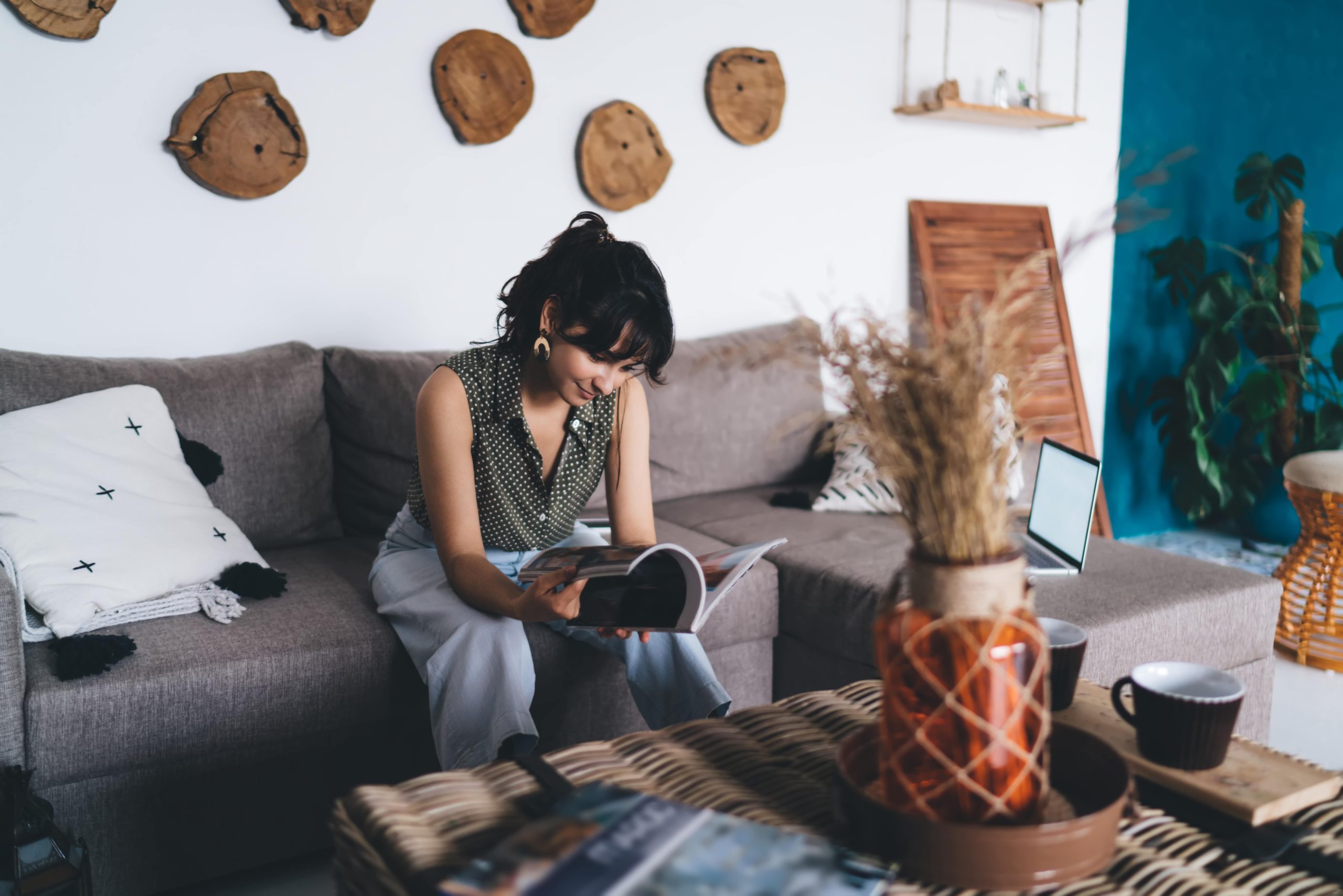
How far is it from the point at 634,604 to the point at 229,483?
1043 millimetres

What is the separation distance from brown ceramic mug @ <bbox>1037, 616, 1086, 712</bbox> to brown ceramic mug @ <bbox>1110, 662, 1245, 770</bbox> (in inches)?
2.8

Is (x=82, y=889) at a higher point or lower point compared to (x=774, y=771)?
lower

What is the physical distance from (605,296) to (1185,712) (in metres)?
0.90

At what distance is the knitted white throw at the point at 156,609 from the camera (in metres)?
1.48

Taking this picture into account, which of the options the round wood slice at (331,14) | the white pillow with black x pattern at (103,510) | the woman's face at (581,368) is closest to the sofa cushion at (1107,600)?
the woman's face at (581,368)

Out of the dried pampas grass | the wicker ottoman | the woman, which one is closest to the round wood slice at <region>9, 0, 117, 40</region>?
the woman

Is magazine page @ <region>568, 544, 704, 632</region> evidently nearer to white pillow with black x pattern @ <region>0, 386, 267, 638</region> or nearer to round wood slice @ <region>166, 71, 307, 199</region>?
white pillow with black x pattern @ <region>0, 386, 267, 638</region>

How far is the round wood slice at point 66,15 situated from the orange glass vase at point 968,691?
1991 millimetres

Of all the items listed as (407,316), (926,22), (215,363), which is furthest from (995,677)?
(926,22)

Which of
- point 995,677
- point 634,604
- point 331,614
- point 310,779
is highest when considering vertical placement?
point 995,677

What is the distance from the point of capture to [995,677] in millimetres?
750

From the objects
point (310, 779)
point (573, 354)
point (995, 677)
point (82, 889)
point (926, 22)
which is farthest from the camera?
point (926, 22)

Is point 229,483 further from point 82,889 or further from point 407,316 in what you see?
point 82,889

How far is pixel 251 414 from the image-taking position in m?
1.98
